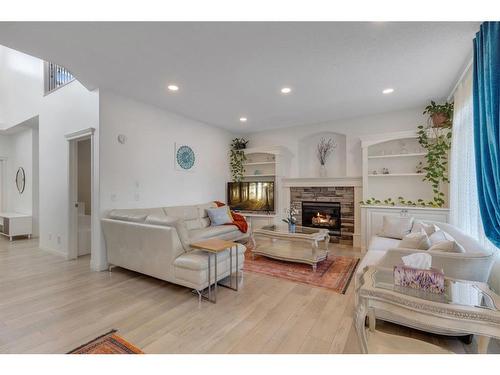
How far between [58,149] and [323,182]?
17.2 ft

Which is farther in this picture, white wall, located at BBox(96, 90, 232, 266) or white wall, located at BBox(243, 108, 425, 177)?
white wall, located at BBox(243, 108, 425, 177)

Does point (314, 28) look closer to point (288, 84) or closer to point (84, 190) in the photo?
point (288, 84)

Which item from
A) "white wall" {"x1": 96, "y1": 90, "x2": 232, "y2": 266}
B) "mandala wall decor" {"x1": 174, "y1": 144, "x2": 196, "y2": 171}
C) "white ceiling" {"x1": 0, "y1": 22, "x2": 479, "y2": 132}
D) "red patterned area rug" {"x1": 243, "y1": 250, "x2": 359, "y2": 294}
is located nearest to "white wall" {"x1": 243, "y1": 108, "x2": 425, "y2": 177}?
"white ceiling" {"x1": 0, "y1": 22, "x2": 479, "y2": 132}

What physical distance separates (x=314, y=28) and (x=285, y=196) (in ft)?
12.8

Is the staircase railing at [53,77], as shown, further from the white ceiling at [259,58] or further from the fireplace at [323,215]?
the fireplace at [323,215]

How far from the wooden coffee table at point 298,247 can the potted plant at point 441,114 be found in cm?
263

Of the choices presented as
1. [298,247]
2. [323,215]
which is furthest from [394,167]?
[298,247]

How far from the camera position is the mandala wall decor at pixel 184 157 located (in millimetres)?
4594

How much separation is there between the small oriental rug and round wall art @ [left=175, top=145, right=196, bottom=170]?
327cm

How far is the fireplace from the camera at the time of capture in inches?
199

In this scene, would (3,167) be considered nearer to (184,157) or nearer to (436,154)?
(184,157)

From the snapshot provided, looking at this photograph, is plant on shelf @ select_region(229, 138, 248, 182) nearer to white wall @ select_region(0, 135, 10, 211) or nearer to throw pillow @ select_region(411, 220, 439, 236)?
throw pillow @ select_region(411, 220, 439, 236)

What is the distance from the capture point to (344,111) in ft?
14.4
